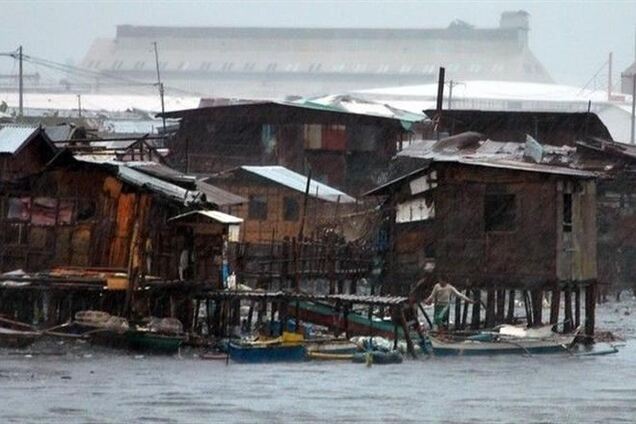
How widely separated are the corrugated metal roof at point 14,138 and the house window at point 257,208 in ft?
43.3

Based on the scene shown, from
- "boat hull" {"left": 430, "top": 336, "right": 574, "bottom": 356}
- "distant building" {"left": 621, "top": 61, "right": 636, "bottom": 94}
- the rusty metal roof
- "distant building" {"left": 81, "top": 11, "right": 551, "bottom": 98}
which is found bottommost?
"boat hull" {"left": 430, "top": 336, "right": 574, "bottom": 356}

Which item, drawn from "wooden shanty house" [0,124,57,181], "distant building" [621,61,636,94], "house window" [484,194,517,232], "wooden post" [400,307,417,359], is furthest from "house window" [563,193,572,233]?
"distant building" [621,61,636,94]

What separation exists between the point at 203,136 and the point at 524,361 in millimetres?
22156

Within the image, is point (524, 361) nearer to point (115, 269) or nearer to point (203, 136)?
point (115, 269)

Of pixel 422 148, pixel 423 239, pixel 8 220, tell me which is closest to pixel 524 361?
pixel 423 239

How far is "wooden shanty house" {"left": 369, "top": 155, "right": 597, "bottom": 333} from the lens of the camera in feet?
128

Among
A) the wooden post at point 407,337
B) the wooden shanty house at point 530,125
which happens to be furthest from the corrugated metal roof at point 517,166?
the wooden shanty house at point 530,125

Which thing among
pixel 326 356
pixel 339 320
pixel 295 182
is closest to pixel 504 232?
pixel 339 320

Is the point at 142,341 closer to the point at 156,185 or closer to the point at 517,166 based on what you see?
the point at 156,185

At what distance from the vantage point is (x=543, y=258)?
39094 mm

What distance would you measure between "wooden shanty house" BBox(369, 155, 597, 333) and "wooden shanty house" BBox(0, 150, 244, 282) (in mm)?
4667

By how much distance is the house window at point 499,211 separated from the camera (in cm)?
3950

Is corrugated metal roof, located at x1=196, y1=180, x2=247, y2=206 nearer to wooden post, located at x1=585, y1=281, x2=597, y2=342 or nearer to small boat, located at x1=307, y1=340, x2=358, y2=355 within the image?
small boat, located at x1=307, y1=340, x2=358, y2=355

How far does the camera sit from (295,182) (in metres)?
51.1
